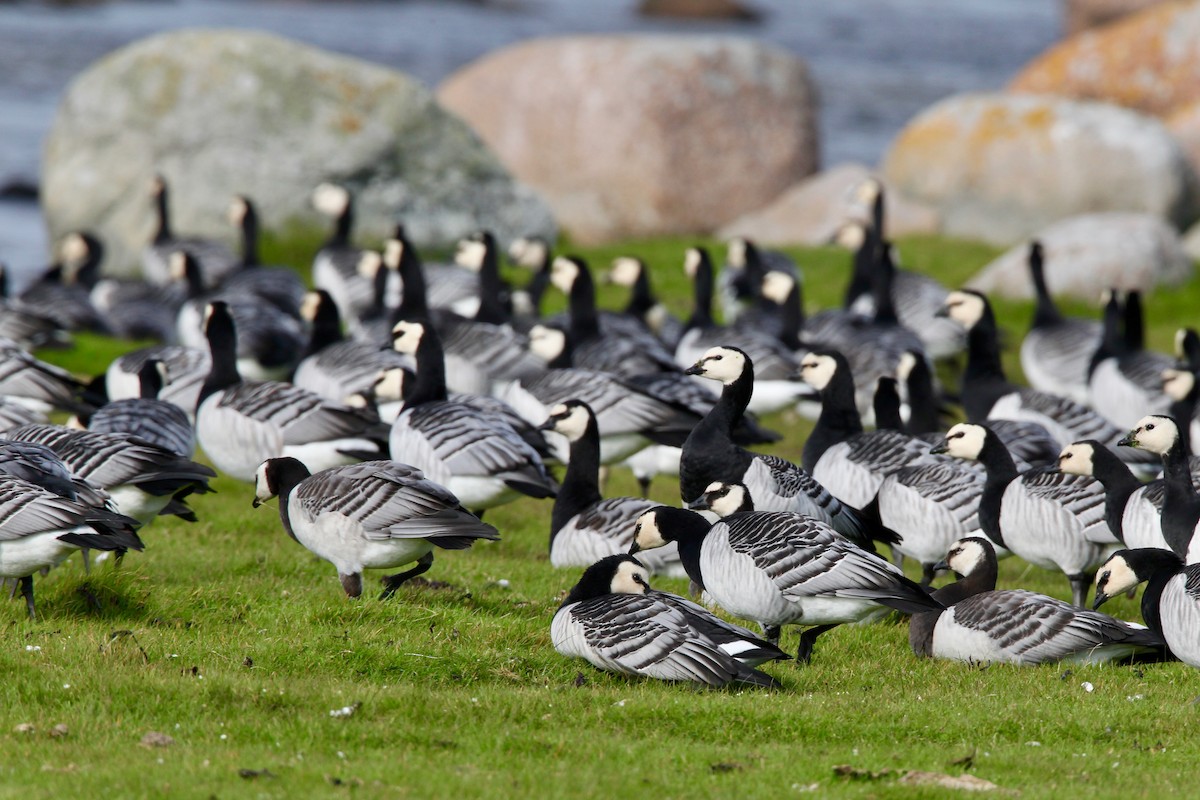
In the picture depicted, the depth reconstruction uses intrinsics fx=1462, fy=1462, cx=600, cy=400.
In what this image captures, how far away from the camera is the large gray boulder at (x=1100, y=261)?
23969 mm

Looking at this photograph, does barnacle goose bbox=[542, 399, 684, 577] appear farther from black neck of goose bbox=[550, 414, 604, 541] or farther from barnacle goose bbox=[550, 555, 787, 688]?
barnacle goose bbox=[550, 555, 787, 688]

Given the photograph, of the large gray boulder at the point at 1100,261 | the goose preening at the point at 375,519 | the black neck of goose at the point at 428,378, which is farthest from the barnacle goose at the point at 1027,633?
the large gray boulder at the point at 1100,261

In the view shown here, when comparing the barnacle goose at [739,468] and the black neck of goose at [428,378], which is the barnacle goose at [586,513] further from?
the black neck of goose at [428,378]

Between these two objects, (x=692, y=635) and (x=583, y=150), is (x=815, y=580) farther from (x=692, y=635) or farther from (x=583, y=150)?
(x=583, y=150)

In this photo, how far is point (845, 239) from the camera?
24.8 metres

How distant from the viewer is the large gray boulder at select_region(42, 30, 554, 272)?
87.8 feet

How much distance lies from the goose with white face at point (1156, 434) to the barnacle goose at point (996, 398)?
290 centimetres

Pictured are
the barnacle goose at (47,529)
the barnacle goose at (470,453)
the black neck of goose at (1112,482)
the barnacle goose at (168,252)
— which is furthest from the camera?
the barnacle goose at (168,252)

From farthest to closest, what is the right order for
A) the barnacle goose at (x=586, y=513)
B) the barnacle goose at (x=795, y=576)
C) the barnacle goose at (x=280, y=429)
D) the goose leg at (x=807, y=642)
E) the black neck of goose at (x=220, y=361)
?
1. the black neck of goose at (x=220, y=361)
2. the barnacle goose at (x=280, y=429)
3. the barnacle goose at (x=586, y=513)
4. the goose leg at (x=807, y=642)
5. the barnacle goose at (x=795, y=576)

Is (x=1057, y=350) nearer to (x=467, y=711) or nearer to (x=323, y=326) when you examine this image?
(x=323, y=326)

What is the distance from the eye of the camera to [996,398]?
16125mm

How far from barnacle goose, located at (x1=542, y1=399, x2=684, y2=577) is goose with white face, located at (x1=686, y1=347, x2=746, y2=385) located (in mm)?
1076

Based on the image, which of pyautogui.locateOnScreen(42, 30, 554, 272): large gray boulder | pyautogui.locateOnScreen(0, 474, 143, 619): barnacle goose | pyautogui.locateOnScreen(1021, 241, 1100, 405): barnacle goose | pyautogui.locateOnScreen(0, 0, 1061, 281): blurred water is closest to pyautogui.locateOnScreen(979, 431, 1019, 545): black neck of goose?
pyautogui.locateOnScreen(0, 474, 143, 619): barnacle goose

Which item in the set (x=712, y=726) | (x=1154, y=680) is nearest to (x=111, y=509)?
(x=712, y=726)
